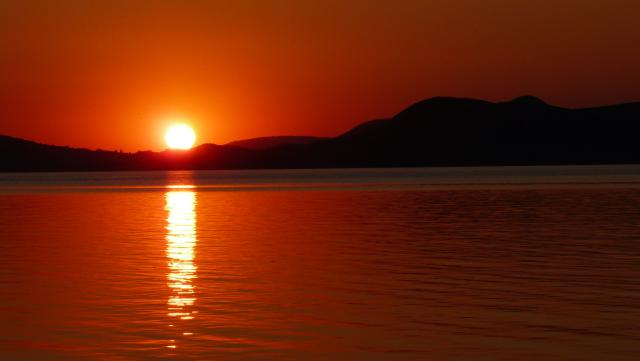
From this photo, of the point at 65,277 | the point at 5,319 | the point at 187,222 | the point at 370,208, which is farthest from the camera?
the point at 370,208

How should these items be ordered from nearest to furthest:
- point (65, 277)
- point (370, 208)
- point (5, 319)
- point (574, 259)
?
point (5, 319) < point (65, 277) < point (574, 259) < point (370, 208)

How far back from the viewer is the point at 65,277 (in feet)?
91.4

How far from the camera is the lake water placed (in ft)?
58.4

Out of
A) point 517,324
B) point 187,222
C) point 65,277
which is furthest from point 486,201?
point 517,324

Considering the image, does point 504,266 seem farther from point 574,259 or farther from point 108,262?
point 108,262

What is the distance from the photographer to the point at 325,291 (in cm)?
2442

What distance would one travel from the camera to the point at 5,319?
20.9 meters

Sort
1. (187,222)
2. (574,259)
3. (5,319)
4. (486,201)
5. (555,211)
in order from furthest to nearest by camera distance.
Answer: (486,201), (555,211), (187,222), (574,259), (5,319)

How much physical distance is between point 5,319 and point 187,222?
3029cm

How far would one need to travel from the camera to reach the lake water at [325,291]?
17812mm

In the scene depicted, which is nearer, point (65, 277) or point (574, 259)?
point (65, 277)

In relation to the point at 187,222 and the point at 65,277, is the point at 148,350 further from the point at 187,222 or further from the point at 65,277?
the point at 187,222

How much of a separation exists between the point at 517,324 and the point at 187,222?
109 ft

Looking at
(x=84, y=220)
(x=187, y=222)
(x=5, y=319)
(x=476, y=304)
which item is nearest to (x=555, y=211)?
(x=187, y=222)
